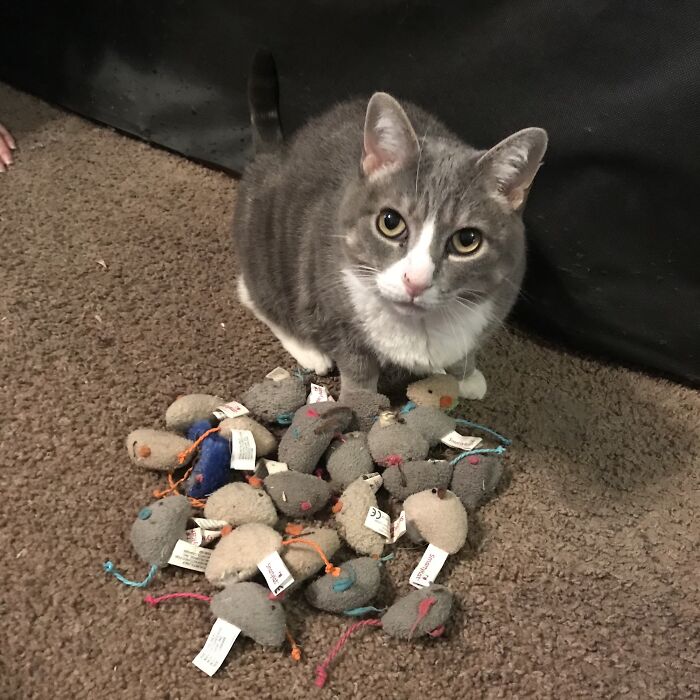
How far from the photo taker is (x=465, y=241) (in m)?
0.99

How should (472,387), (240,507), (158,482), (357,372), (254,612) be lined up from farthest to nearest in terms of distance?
1. (472,387)
2. (357,372)
3. (158,482)
4. (240,507)
5. (254,612)

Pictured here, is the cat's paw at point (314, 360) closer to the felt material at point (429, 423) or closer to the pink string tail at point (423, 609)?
the felt material at point (429, 423)

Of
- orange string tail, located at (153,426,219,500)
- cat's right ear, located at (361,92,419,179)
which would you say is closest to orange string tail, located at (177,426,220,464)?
orange string tail, located at (153,426,219,500)

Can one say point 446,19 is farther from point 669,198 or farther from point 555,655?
point 555,655

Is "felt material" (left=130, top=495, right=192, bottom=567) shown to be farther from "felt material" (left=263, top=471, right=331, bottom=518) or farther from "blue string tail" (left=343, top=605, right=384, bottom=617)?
"blue string tail" (left=343, top=605, right=384, bottom=617)

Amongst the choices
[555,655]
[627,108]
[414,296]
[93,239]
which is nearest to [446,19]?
[627,108]

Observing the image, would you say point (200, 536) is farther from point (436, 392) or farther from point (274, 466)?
point (436, 392)

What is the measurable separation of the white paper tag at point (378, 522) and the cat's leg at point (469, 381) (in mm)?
363

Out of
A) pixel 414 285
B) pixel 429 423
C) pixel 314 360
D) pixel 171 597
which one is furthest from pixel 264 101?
pixel 171 597

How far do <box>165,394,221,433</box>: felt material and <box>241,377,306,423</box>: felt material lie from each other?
0.23ft

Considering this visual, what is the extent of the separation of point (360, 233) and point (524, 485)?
0.56 metres

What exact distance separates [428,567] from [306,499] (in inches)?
8.8

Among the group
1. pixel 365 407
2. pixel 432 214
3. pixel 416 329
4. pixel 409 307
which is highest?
pixel 432 214

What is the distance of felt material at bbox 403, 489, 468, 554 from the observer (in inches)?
39.6
